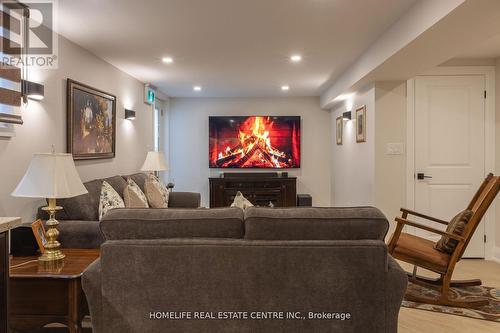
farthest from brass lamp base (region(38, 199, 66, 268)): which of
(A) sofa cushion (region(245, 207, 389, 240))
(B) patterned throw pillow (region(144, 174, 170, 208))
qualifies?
(B) patterned throw pillow (region(144, 174, 170, 208))

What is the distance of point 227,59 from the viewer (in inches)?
167

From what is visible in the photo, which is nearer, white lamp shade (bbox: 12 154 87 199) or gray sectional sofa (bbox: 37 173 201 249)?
white lamp shade (bbox: 12 154 87 199)

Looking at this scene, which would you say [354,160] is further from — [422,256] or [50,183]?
[50,183]

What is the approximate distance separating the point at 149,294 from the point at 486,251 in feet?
13.3

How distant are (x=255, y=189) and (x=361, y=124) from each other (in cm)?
248

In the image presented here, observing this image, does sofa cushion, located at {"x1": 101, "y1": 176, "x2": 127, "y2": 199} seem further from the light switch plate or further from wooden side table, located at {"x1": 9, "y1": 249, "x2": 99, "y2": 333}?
the light switch plate

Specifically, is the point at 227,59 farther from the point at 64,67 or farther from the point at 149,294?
the point at 149,294

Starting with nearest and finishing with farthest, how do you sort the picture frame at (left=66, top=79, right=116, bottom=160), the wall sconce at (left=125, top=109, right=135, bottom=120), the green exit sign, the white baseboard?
the picture frame at (left=66, top=79, right=116, bottom=160) → the white baseboard → the wall sconce at (left=125, top=109, right=135, bottom=120) → the green exit sign

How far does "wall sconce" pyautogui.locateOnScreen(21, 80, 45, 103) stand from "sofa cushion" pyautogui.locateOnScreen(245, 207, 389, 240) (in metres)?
2.15

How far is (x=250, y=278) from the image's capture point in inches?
67.2

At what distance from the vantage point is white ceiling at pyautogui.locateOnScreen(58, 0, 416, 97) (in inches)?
107

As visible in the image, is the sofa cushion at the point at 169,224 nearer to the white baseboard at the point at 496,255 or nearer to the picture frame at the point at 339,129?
the white baseboard at the point at 496,255

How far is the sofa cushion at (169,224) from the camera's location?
172 cm

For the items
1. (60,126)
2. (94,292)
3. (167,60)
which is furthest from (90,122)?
(94,292)
